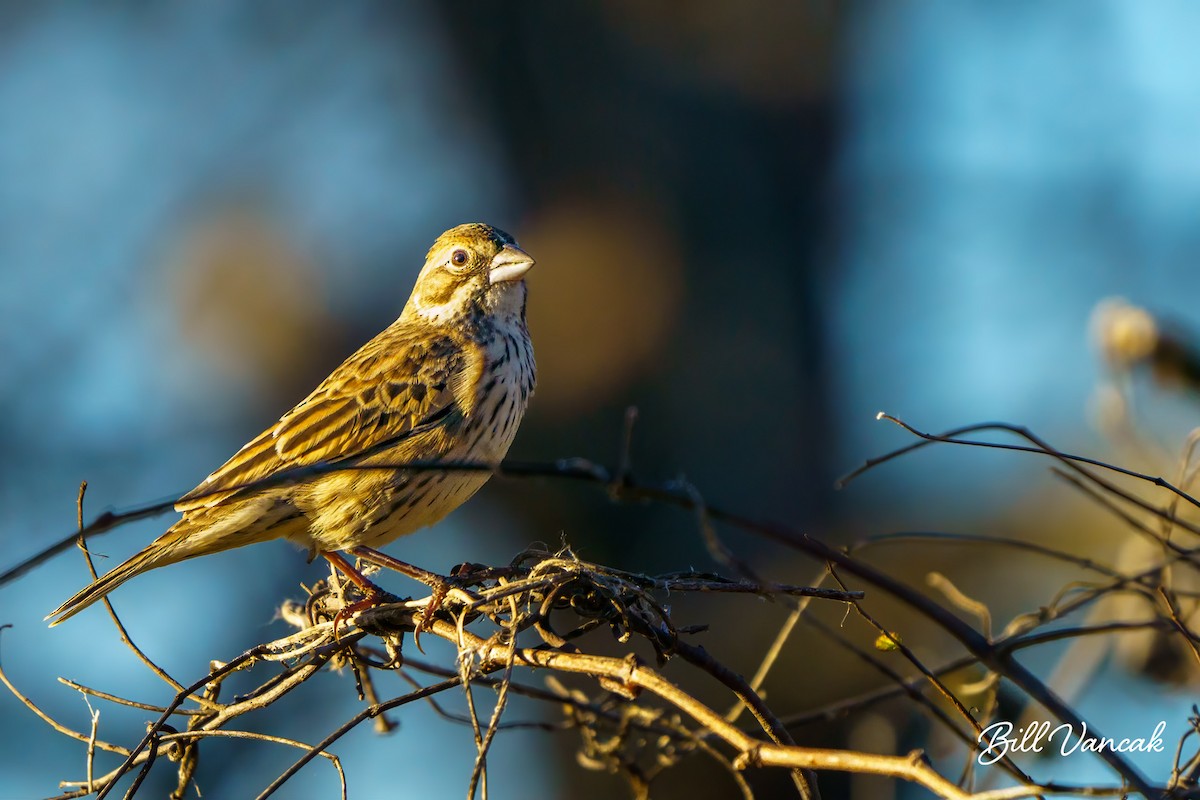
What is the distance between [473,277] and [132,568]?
7.51 ft

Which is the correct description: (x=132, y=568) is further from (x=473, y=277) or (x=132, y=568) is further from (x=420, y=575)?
(x=473, y=277)

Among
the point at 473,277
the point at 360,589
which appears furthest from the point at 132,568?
the point at 473,277

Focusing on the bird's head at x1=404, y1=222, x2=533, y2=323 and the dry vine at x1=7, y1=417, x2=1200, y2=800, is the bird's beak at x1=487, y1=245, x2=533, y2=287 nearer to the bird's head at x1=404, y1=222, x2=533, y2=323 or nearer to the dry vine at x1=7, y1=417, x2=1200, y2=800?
the bird's head at x1=404, y1=222, x2=533, y2=323

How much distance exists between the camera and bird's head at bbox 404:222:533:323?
6137 mm

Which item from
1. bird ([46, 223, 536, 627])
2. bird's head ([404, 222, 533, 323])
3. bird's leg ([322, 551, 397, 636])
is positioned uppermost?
bird's head ([404, 222, 533, 323])

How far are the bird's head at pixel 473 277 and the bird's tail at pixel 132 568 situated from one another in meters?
1.86

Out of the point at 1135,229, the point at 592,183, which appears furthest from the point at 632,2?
the point at 1135,229

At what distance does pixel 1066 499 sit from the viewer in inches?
364

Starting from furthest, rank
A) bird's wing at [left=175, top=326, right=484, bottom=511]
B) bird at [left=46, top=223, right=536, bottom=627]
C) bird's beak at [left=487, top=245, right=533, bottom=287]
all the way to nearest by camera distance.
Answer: bird's beak at [left=487, top=245, right=533, bottom=287] < bird's wing at [left=175, top=326, right=484, bottom=511] < bird at [left=46, top=223, right=536, bottom=627]

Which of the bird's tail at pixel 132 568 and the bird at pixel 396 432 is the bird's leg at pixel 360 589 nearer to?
the bird at pixel 396 432

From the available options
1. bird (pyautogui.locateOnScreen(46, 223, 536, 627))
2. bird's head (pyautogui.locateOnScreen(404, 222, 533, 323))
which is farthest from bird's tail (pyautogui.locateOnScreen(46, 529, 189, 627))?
bird's head (pyautogui.locateOnScreen(404, 222, 533, 323))

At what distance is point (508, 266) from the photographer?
6.14 meters

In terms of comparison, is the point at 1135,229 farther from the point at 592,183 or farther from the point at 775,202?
the point at 592,183

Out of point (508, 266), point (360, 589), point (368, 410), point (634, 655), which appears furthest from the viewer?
point (508, 266)
